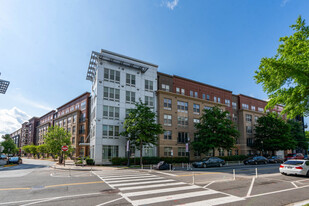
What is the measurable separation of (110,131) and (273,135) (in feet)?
123

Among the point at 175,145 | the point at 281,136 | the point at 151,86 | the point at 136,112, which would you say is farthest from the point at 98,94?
the point at 281,136

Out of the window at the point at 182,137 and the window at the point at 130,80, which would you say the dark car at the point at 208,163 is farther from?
the window at the point at 130,80

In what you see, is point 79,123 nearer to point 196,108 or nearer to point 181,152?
point 181,152

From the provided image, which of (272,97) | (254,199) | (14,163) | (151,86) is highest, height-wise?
(151,86)

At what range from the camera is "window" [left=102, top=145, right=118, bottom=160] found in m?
31.6

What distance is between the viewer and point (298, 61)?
921cm

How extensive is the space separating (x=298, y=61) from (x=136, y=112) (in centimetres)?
2291

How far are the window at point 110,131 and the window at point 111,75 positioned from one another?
7.75 m

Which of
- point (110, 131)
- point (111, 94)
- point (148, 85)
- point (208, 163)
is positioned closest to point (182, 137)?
point (148, 85)

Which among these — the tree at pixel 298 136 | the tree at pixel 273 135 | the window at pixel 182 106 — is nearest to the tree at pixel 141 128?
the window at pixel 182 106

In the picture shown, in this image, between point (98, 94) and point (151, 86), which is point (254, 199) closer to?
point (98, 94)

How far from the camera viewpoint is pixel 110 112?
109 ft

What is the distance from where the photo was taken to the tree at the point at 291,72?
9289mm

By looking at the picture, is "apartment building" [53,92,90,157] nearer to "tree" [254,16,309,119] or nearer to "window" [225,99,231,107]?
"window" [225,99,231,107]
